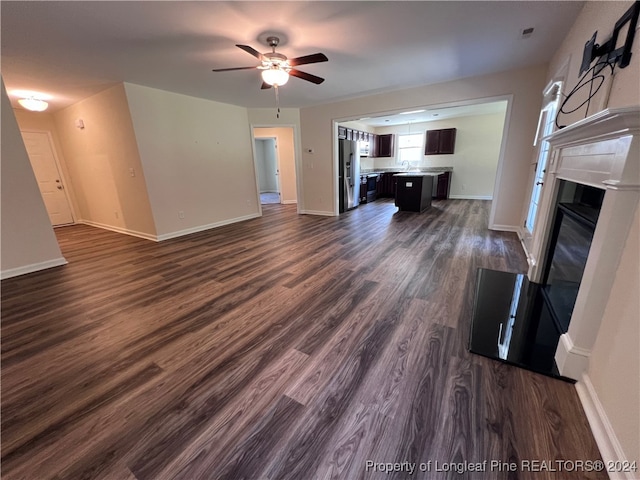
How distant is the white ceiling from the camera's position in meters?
2.11

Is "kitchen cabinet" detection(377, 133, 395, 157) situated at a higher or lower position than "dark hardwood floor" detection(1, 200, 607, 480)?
higher

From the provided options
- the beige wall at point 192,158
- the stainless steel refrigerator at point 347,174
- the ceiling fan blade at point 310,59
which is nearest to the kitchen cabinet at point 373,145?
the stainless steel refrigerator at point 347,174

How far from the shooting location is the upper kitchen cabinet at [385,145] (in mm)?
8781

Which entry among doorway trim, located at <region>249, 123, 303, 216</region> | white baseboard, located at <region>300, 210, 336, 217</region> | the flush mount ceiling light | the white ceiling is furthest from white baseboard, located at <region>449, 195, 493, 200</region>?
the flush mount ceiling light

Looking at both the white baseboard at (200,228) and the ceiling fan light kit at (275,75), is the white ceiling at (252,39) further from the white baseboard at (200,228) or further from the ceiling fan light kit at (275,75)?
the white baseboard at (200,228)

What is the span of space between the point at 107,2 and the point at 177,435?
306 cm

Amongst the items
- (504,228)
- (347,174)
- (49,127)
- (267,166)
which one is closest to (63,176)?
(49,127)

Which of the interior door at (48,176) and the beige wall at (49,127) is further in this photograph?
the interior door at (48,176)

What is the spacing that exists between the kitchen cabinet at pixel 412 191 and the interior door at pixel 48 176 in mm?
7816

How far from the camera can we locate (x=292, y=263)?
125 inches

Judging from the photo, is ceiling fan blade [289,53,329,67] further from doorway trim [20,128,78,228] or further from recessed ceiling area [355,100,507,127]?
doorway trim [20,128,78,228]

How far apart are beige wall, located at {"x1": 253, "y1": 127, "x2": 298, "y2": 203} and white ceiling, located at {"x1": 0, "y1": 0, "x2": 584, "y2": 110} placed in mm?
3854

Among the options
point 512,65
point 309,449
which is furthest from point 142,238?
point 512,65

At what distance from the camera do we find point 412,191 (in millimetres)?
5836
